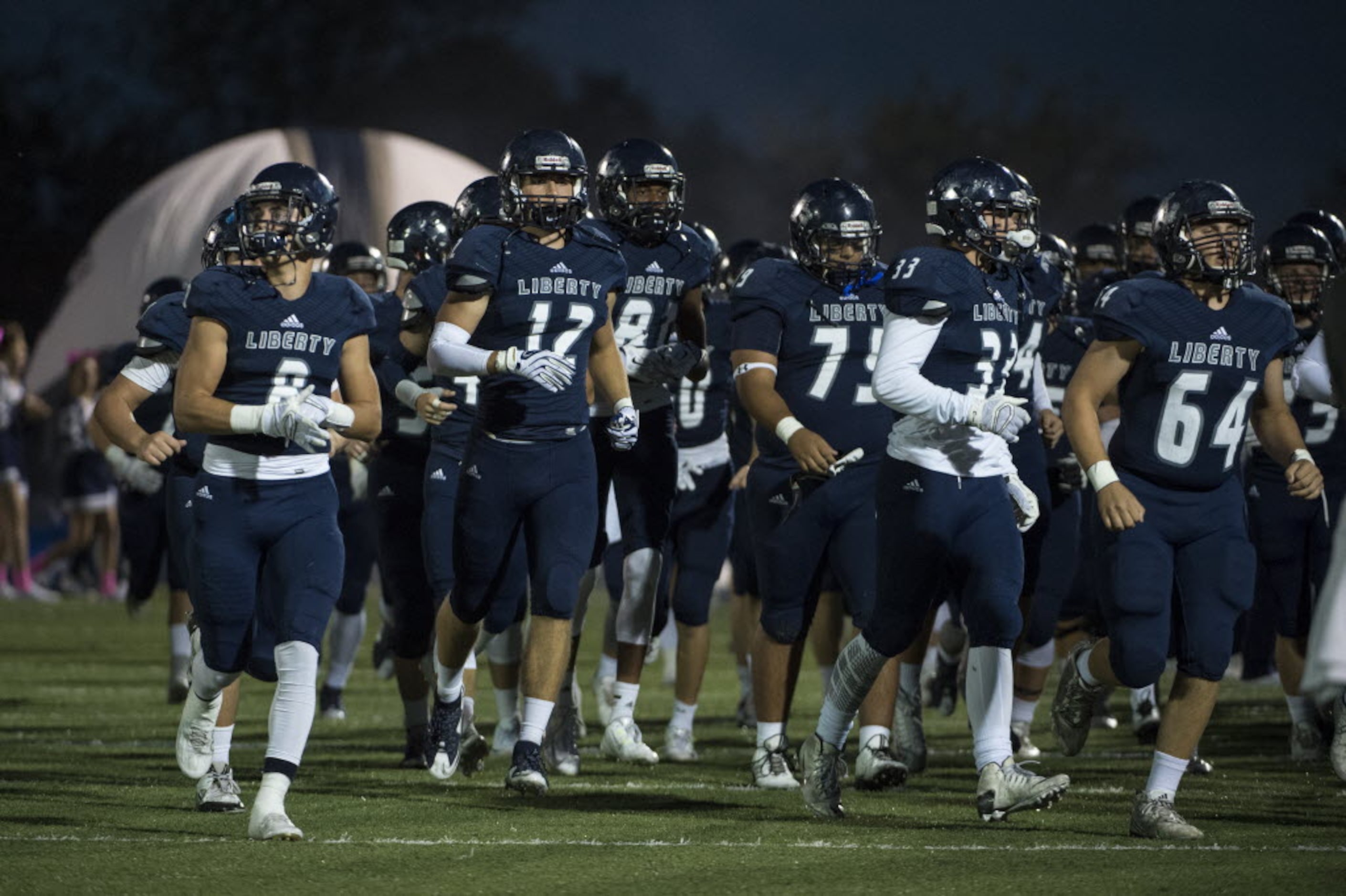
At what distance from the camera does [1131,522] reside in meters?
5.59

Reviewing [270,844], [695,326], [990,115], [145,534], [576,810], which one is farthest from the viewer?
[990,115]

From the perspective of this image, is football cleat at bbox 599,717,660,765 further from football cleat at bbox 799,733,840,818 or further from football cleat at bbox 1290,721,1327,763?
football cleat at bbox 1290,721,1327,763

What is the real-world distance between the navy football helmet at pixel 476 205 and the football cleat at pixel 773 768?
2121mm

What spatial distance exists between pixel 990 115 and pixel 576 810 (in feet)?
82.5

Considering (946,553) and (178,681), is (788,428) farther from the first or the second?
(178,681)

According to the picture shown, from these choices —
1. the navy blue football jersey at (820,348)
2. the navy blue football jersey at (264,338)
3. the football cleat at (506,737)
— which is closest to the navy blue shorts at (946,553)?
the navy blue football jersey at (820,348)

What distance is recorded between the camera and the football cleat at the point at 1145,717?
814 cm

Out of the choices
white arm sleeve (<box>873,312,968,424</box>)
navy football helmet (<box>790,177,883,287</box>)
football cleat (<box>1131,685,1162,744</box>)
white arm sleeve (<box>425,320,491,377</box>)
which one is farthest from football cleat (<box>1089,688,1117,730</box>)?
white arm sleeve (<box>425,320,491,377</box>)

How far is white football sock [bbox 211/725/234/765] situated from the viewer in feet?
20.0

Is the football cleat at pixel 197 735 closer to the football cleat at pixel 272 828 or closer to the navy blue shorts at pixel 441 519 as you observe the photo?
the football cleat at pixel 272 828

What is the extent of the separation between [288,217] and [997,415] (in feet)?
6.41

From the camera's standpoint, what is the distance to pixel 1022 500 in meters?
5.83

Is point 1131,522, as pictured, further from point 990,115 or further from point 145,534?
point 990,115

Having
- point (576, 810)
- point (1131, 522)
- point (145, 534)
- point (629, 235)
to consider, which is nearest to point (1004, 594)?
point (1131, 522)
